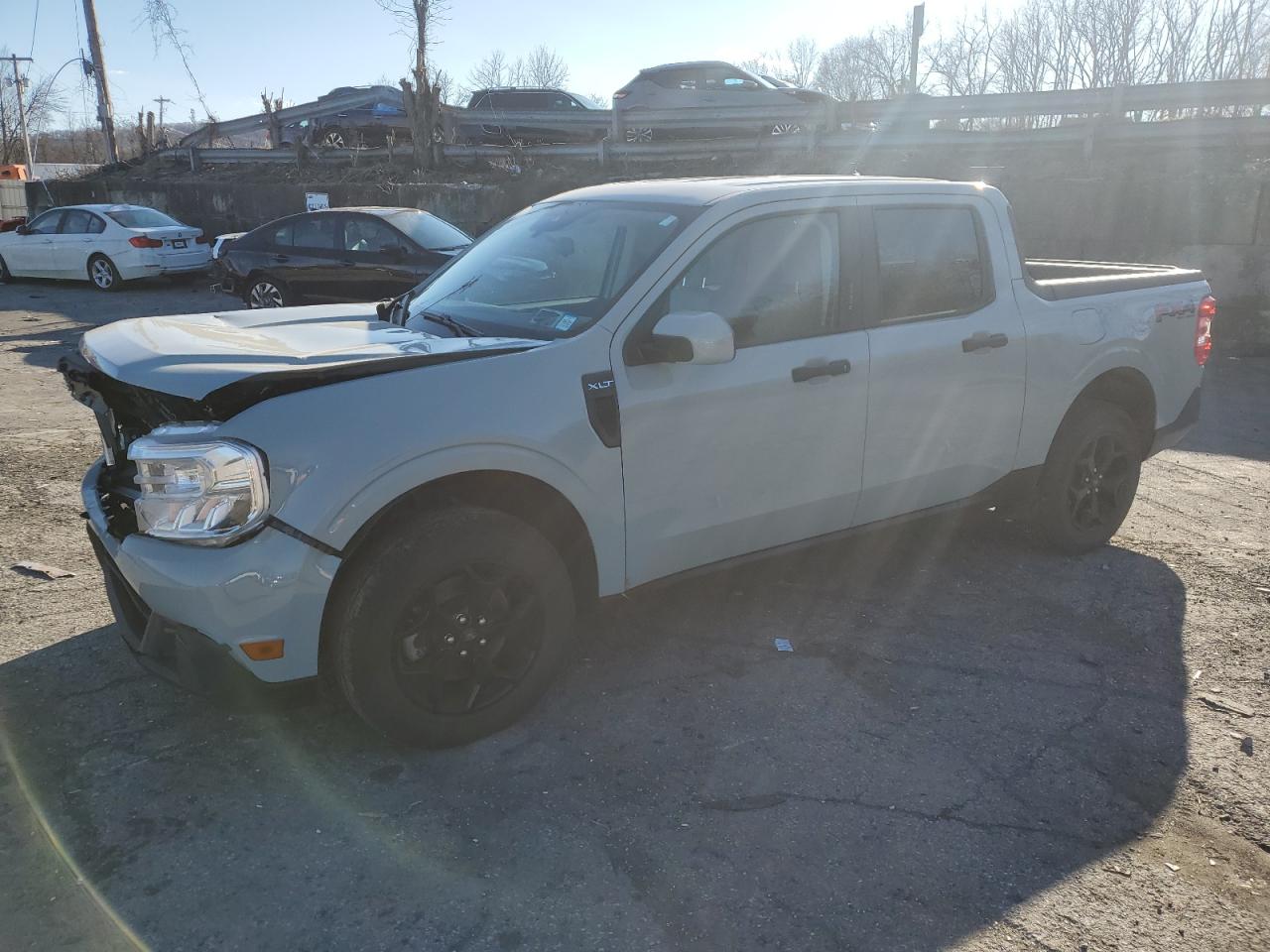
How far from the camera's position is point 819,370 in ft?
12.6

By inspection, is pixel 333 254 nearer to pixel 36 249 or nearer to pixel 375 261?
pixel 375 261

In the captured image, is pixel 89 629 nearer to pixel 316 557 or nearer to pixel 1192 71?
pixel 316 557

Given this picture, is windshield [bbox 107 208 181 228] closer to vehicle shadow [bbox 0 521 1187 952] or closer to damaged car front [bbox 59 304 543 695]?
vehicle shadow [bbox 0 521 1187 952]

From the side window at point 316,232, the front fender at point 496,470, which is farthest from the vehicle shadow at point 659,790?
the side window at point 316,232

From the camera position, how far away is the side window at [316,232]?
12344 mm

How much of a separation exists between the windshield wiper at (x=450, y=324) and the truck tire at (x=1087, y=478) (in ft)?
9.57

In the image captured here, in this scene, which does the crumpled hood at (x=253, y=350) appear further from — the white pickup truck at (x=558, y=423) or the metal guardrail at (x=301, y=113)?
the metal guardrail at (x=301, y=113)

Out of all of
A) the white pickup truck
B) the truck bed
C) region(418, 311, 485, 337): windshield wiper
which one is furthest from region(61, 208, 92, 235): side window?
the truck bed

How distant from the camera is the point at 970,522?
562 cm

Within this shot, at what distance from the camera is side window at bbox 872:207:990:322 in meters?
4.16

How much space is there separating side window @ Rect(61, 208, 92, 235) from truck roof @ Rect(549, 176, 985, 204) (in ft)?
49.7

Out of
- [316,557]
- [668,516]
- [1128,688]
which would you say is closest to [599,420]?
[668,516]

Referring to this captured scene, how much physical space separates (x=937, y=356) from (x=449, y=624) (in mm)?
2375

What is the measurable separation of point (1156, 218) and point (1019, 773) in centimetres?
1060
